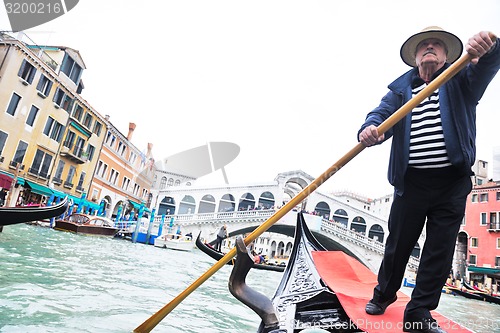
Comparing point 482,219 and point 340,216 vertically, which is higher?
point 482,219

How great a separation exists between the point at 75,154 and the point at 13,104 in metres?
2.92

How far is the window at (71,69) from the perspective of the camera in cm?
985

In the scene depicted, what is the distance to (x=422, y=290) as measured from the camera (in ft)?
3.00

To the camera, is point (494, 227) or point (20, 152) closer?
point (20, 152)

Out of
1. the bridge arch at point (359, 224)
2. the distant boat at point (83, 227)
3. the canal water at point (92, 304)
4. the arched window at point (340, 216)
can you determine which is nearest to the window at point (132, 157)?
the distant boat at point (83, 227)

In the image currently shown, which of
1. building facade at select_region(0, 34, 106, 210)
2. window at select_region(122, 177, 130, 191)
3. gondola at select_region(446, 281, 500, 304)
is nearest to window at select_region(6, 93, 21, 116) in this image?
building facade at select_region(0, 34, 106, 210)

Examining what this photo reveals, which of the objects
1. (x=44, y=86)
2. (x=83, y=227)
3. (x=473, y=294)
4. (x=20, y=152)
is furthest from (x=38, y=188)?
(x=473, y=294)

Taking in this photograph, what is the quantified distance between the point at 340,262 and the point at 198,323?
0.80m

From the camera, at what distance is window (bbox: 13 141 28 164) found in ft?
27.6

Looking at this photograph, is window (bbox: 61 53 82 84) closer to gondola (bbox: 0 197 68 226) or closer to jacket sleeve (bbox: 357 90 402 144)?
gondola (bbox: 0 197 68 226)

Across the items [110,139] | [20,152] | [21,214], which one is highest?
[110,139]

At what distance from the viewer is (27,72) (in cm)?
835

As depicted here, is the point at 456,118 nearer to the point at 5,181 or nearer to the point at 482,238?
the point at 5,181

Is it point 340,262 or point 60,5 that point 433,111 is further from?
point 60,5
